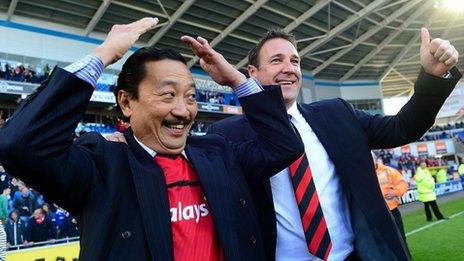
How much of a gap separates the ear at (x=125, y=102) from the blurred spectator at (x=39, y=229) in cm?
838

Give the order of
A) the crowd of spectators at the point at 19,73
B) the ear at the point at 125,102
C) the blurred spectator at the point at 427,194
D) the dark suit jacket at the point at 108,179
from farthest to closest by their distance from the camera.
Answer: the crowd of spectators at the point at 19,73 < the blurred spectator at the point at 427,194 < the ear at the point at 125,102 < the dark suit jacket at the point at 108,179

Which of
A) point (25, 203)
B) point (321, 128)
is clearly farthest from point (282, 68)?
point (25, 203)

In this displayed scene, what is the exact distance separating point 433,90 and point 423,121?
140mm

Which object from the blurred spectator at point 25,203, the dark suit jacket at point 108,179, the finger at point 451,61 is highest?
the finger at point 451,61

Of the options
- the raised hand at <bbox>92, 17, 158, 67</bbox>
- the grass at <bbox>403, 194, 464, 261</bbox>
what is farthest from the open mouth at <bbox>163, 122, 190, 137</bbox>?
the grass at <bbox>403, 194, 464, 261</bbox>

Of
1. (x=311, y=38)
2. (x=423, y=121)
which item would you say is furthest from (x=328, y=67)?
(x=423, y=121)

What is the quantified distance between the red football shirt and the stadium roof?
1874cm

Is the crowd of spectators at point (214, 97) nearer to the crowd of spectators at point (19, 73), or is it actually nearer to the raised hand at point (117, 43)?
the crowd of spectators at point (19, 73)

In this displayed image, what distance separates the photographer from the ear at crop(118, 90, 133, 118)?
1525mm

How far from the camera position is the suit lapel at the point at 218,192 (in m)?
1.39

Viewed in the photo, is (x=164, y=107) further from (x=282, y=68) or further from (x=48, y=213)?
(x=48, y=213)

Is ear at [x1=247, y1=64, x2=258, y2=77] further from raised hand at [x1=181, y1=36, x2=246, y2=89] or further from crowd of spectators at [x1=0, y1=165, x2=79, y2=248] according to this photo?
crowd of spectators at [x1=0, y1=165, x2=79, y2=248]

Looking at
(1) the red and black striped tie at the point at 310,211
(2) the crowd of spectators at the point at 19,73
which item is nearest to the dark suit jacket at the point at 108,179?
(1) the red and black striped tie at the point at 310,211

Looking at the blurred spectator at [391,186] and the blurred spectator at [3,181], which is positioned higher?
the blurred spectator at [3,181]
